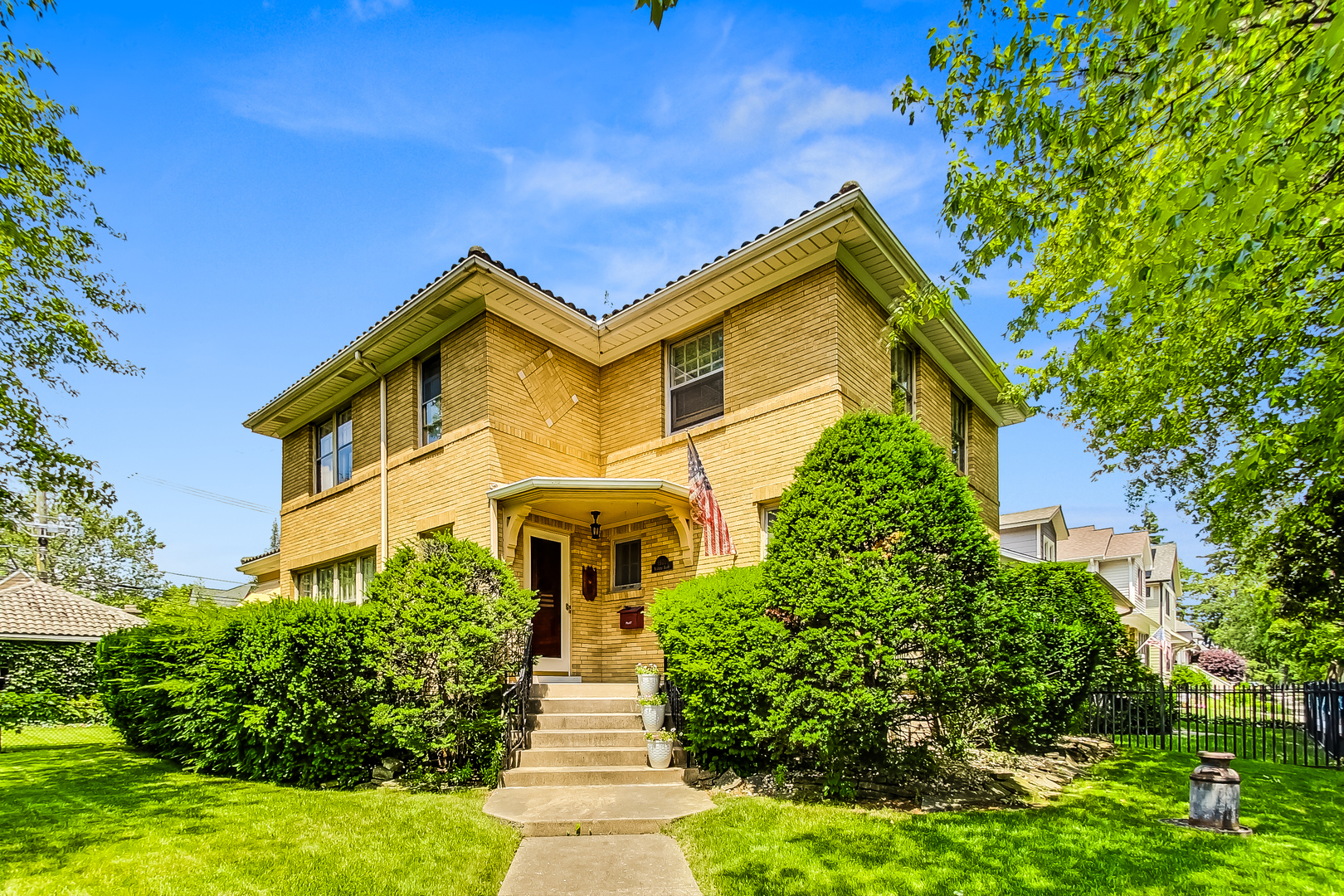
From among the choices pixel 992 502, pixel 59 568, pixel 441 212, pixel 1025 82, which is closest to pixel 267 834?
pixel 441 212

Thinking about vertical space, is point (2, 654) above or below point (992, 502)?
below

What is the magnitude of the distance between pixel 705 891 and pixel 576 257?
9967 millimetres

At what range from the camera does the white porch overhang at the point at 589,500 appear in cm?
999

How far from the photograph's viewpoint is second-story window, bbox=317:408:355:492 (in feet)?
48.5

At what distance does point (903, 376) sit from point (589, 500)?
6.01 metres

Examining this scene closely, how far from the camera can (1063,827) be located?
6121 millimetres

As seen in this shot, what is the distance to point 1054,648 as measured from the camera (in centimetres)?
1040

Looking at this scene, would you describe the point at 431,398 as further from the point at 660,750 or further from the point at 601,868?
the point at 601,868

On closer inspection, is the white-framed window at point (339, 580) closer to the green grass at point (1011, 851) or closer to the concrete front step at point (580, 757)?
the concrete front step at point (580, 757)

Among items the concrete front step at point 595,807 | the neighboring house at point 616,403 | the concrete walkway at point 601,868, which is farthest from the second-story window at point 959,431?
the concrete walkway at point 601,868

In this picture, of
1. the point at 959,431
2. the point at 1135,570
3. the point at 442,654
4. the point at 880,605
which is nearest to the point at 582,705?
the point at 442,654

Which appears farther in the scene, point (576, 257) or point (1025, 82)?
point (576, 257)

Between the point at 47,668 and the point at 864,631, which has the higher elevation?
the point at 864,631

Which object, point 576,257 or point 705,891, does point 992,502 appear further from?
point 705,891
